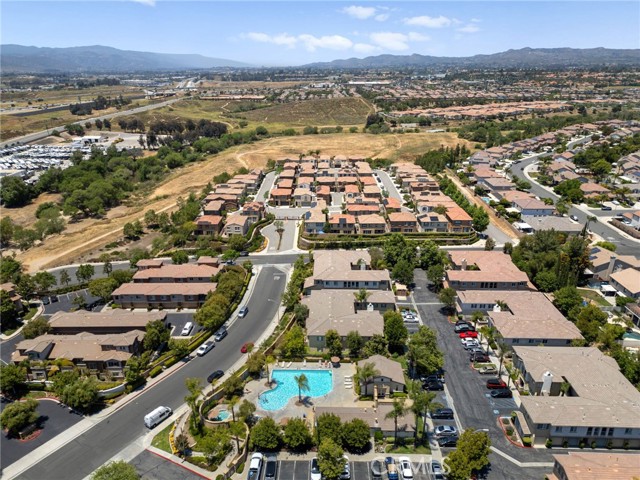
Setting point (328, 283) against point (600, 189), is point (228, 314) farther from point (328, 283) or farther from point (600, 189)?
point (600, 189)

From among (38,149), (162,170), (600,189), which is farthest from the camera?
(38,149)

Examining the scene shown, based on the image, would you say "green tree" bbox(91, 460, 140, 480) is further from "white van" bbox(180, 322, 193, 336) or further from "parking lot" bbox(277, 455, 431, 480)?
"white van" bbox(180, 322, 193, 336)

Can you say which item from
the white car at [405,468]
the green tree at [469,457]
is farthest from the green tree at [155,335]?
the green tree at [469,457]

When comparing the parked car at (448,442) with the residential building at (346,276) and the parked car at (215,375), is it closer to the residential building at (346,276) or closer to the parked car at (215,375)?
the parked car at (215,375)

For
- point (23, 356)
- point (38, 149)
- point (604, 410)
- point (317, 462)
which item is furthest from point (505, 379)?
point (38, 149)

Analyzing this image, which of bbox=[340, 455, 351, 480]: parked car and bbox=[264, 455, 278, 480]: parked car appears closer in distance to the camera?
bbox=[340, 455, 351, 480]: parked car

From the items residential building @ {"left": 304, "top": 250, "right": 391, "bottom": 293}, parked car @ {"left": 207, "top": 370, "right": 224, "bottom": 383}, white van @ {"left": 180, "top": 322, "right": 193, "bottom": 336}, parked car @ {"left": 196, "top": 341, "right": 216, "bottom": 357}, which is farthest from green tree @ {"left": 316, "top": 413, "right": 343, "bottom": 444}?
residential building @ {"left": 304, "top": 250, "right": 391, "bottom": 293}

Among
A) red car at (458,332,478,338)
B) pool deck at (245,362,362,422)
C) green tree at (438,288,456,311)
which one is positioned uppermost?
green tree at (438,288,456,311)
